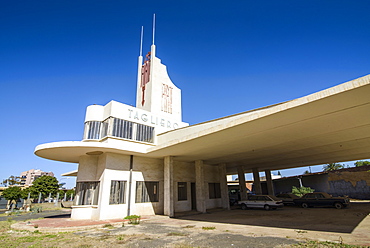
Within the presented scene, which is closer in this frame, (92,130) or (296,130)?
(296,130)

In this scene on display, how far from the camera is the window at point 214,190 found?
22070 mm

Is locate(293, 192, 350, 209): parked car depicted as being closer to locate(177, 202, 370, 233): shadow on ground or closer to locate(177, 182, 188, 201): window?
locate(177, 202, 370, 233): shadow on ground

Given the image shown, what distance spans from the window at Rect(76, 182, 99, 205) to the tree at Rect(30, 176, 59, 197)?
28103 mm

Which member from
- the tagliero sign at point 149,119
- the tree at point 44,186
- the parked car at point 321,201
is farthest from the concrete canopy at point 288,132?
the tree at point 44,186

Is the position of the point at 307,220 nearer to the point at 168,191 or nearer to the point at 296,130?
the point at 296,130

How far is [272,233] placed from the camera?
8.93 m

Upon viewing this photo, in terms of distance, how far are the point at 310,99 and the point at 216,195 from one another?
55.4 feet

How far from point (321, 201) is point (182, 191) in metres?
12.2

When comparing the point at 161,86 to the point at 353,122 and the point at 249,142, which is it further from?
the point at 353,122

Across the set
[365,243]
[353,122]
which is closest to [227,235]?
[365,243]

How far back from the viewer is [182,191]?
19500 mm

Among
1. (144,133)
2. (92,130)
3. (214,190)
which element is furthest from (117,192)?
(214,190)

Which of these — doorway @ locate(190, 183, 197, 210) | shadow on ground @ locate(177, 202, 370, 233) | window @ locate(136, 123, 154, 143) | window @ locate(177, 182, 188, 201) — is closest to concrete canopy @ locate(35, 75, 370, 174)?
window @ locate(136, 123, 154, 143)

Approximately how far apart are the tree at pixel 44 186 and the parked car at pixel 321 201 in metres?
39.5
